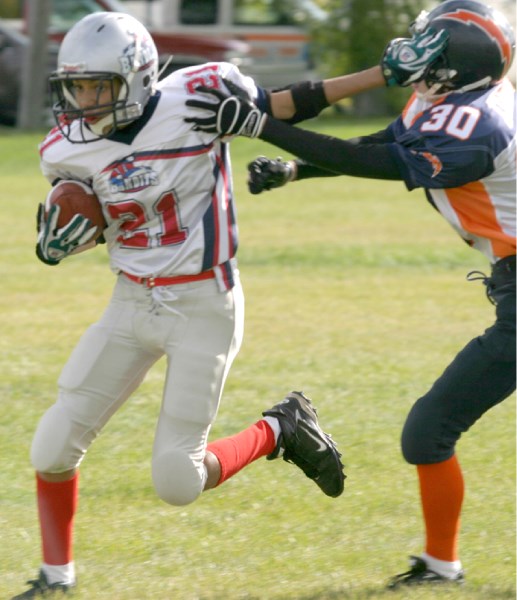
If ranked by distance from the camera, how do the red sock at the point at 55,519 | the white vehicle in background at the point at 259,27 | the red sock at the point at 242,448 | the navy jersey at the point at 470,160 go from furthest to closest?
the white vehicle in background at the point at 259,27 → the red sock at the point at 242,448 → the red sock at the point at 55,519 → the navy jersey at the point at 470,160

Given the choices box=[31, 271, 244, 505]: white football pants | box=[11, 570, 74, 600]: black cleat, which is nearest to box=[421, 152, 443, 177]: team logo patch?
box=[31, 271, 244, 505]: white football pants

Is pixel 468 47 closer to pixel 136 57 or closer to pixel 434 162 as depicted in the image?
pixel 434 162

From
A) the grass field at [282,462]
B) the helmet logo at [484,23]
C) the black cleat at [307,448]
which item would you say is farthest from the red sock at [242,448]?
the helmet logo at [484,23]

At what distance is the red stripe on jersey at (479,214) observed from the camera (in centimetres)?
411

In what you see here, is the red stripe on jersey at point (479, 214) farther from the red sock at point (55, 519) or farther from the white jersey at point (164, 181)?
the red sock at point (55, 519)

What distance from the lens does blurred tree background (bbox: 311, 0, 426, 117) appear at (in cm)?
2256

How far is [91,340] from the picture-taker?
417cm

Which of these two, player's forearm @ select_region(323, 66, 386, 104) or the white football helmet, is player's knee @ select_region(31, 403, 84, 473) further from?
player's forearm @ select_region(323, 66, 386, 104)

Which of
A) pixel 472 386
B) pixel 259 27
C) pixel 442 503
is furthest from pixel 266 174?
pixel 259 27

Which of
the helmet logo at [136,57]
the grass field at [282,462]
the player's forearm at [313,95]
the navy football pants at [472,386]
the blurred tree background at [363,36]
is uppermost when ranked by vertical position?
the helmet logo at [136,57]

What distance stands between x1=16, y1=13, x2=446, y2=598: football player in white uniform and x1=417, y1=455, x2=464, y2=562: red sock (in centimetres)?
75

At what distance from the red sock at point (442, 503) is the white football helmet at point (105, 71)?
59.9 inches

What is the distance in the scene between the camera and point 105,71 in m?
3.97

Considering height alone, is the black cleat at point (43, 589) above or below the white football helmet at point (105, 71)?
below
